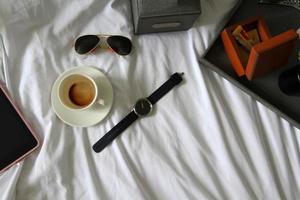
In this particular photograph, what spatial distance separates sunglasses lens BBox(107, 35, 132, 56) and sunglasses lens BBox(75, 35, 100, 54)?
27 mm

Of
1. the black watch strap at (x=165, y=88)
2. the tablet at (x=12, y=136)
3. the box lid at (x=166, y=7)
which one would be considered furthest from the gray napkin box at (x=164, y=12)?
the tablet at (x=12, y=136)

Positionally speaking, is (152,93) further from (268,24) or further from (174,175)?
(268,24)

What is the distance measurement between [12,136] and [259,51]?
0.46 meters

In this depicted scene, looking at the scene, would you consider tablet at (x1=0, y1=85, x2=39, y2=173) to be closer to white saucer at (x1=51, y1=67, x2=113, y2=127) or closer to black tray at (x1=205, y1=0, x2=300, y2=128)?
white saucer at (x1=51, y1=67, x2=113, y2=127)

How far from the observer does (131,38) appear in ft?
2.46

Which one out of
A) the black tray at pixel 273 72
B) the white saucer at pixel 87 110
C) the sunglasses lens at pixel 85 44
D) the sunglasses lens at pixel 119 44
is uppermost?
the sunglasses lens at pixel 85 44

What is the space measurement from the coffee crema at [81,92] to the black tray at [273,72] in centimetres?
24

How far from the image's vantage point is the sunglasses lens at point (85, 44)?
2.35 feet

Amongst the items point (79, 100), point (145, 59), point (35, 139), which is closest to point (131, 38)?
point (145, 59)

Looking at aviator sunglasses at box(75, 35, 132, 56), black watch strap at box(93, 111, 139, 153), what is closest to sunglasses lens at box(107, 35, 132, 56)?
aviator sunglasses at box(75, 35, 132, 56)

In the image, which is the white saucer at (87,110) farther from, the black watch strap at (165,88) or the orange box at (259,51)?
the orange box at (259,51)

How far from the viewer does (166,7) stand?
67 cm

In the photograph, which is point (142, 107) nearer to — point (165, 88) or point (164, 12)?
point (165, 88)

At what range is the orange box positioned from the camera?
0.66m
